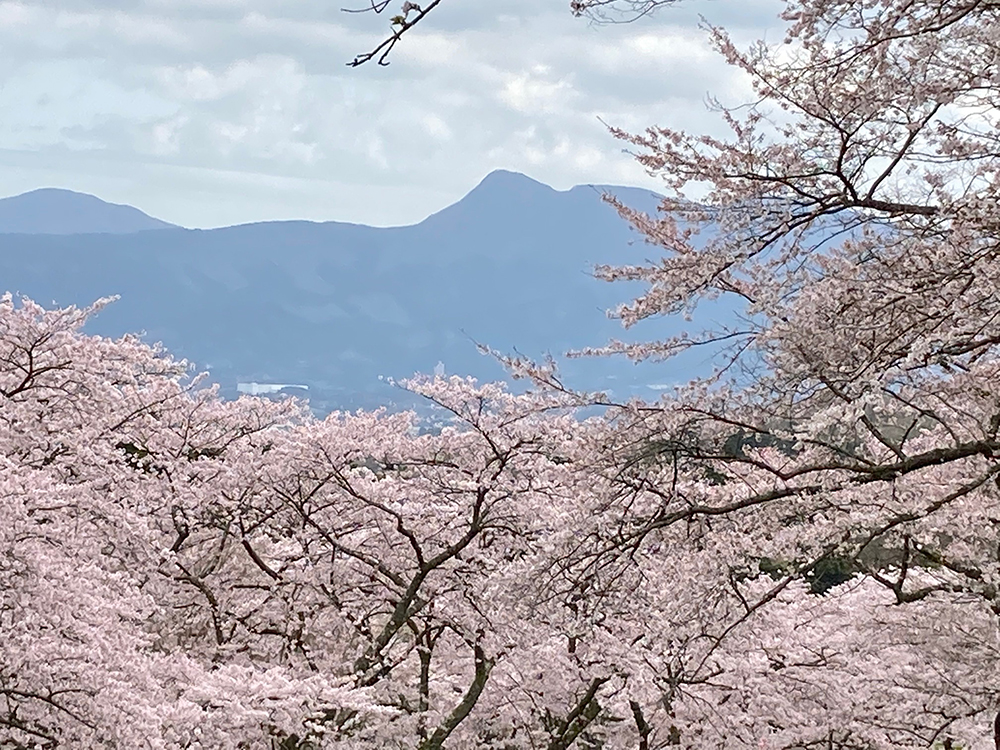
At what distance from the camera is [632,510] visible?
4.38 metres

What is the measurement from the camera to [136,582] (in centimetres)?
689

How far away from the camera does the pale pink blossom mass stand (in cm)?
360

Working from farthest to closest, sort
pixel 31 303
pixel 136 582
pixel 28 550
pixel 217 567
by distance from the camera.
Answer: pixel 217 567 < pixel 31 303 < pixel 136 582 < pixel 28 550

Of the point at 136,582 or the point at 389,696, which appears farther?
the point at 389,696

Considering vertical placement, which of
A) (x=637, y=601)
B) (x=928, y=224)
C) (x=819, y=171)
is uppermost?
(x=819, y=171)

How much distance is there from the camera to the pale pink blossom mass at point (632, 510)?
11.8 feet

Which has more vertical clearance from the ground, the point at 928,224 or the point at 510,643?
the point at 928,224

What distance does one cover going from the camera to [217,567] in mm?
9570

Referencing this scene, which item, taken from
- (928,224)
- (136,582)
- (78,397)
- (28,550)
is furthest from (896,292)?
(78,397)

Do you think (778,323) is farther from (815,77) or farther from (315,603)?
(315,603)

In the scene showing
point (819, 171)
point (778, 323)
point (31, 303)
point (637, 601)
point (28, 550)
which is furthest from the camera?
point (31, 303)

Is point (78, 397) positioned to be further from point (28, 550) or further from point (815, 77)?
point (815, 77)

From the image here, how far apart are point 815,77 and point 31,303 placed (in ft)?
25.6

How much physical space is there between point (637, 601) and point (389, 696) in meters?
3.71
